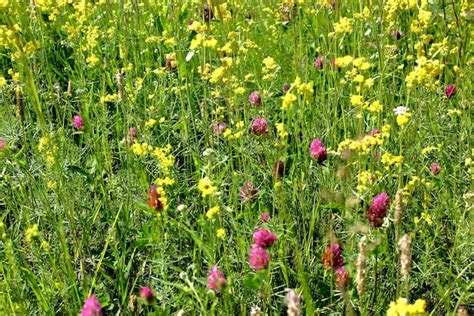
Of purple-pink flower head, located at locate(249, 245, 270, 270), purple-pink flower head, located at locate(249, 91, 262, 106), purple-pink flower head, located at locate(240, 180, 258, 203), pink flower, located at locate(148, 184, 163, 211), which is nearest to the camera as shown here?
purple-pink flower head, located at locate(249, 245, 270, 270)

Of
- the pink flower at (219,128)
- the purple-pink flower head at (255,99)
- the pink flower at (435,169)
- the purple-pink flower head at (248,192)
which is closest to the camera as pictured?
the purple-pink flower head at (248,192)

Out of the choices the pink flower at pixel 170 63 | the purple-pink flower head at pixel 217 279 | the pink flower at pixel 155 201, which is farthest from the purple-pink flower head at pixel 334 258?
the pink flower at pixel 170 63

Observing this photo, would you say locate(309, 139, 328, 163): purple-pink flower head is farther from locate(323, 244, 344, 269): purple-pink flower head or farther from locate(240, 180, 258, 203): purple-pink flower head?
locate(323, 244, 344, 269): purple-pink flower head

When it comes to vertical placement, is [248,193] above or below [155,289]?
above

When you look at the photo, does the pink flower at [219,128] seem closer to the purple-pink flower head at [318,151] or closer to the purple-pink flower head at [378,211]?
the purple-pink flower head at [318,151]

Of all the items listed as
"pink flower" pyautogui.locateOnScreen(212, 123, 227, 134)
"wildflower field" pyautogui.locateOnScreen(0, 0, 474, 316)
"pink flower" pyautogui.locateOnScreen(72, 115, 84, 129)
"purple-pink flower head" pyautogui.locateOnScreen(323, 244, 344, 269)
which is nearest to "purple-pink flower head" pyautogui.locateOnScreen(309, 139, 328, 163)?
"wildflower field" pyautogui.locateOnScreen(0, 0, 474, 316)

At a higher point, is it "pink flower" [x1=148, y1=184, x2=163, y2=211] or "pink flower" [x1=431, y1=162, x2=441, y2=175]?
"pink flower" [x1=148, y1=184, x2=163, y2=211]

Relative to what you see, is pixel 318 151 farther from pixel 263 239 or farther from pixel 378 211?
pixel 263 239

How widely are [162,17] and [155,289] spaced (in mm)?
1978

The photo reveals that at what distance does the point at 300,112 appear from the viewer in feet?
7.07

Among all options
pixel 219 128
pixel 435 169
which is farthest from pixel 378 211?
pixel 219 128

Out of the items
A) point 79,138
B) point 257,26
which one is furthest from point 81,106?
point 257,26

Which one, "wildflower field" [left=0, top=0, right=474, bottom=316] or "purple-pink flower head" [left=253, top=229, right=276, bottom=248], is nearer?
"purple-pink flower head" [left=253, top=229, right=276, bottom=248]

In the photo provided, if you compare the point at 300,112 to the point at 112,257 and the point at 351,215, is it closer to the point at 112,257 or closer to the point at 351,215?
the point at 351,215
